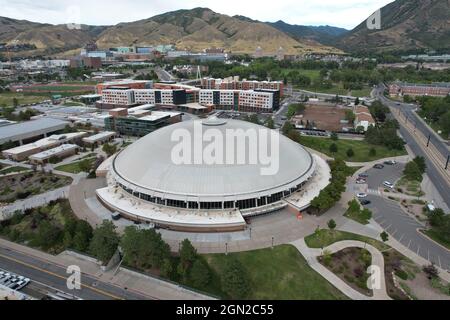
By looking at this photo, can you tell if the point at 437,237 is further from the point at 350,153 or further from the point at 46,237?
the point at 46,237

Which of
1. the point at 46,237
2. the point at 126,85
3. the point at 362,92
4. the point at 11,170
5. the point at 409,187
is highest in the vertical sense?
the point at 126,85

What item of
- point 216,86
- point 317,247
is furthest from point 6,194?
point 216,86

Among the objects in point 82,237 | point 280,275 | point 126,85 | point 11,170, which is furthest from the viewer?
point 126,85

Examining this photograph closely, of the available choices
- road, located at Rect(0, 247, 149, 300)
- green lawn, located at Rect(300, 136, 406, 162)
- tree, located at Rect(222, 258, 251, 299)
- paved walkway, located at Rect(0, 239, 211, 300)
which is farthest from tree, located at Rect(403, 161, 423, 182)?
road, located at Rect(0, 247, 149, 300)

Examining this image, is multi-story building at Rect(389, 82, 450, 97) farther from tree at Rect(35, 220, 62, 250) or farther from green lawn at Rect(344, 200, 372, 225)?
tree at Rect(35, 220, 62, 250)

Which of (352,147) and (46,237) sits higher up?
(352,147)

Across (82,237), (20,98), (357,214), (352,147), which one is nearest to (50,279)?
(82,237)

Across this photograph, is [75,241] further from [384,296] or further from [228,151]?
[384,296]
